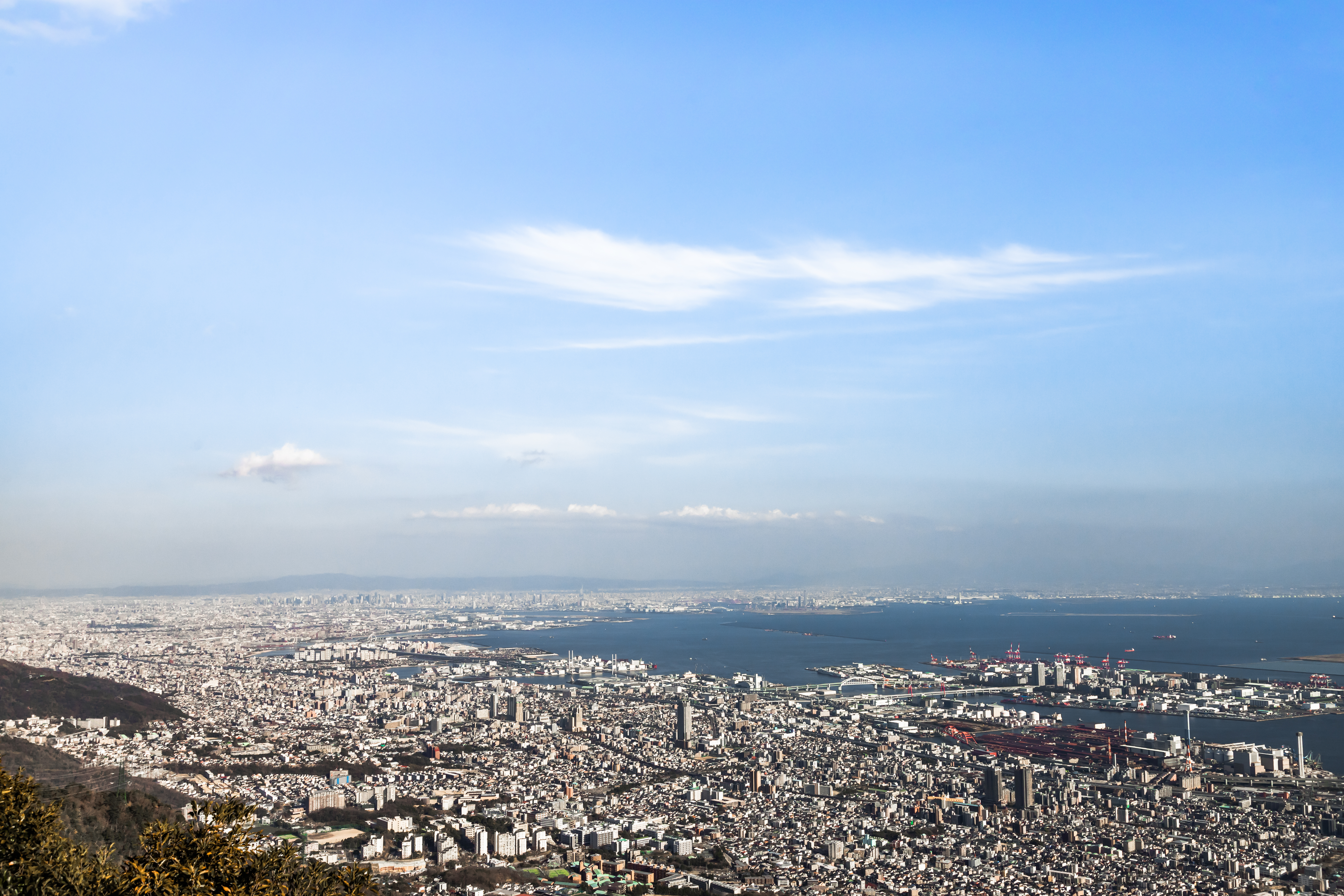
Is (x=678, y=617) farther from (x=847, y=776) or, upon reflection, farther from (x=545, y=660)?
(x=847, y=776)

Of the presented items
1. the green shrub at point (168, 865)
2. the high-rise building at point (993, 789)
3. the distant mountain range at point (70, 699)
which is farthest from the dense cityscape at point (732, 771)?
the green shrub at point (168, 865)

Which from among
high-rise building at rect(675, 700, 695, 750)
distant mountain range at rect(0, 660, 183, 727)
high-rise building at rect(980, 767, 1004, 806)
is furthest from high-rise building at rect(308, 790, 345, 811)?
high-rise building at rect(980, 767, 1004, 806)

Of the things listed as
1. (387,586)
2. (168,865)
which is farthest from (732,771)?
(387,586)

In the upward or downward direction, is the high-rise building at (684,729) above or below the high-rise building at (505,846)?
below

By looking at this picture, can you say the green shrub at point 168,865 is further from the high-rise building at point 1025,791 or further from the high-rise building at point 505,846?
the high-rise building at point 1025,791

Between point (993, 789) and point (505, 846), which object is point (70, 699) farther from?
point (993, 789)

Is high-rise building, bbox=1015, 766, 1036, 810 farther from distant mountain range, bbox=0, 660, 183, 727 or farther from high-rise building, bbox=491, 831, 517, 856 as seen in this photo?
distant mountain range, bbox=0, 660, 183, 727
